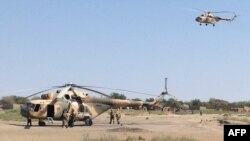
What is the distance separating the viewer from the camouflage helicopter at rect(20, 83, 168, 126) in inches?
1574

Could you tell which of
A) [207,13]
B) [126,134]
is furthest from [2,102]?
[126,134]

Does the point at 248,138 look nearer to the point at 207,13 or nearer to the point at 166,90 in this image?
the point at 166,90

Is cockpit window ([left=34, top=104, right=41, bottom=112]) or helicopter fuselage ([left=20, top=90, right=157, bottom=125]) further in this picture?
helicopter fuselage ([left=20, top=90, right=157, bottom=125])

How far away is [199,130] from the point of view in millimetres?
38156

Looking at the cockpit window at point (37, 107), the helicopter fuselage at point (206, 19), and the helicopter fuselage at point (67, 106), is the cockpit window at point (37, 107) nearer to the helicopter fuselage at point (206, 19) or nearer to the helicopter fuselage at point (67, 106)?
the helicopter fuselage at point (67, 106)

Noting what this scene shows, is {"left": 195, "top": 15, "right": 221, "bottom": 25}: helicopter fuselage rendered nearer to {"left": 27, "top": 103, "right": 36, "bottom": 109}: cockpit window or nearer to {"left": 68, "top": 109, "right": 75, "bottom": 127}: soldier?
{"left": 68, "top": 109, "right": 75, "bottom": 127}: soldier

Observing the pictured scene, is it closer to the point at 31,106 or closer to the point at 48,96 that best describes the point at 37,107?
the point at 31,106

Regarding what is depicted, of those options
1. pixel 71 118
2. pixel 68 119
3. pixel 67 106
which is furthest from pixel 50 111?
pixel 71 118

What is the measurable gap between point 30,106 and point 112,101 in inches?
338

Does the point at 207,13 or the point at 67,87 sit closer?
the point at 67,87

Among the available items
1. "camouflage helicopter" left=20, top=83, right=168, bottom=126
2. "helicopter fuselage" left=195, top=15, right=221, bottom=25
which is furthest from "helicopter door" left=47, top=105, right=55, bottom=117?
"helicopter fuselage" left=195, top=15, right=221, bottom=25

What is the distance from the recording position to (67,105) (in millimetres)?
41250

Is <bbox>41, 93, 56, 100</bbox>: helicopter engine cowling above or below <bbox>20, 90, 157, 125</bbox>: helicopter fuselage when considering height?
above

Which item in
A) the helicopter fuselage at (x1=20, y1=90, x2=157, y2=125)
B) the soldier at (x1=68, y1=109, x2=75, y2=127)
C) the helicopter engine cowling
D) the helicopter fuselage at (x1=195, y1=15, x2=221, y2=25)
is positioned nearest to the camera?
the soldier at (x1=68, y1=109, x2=75, y2=127)
